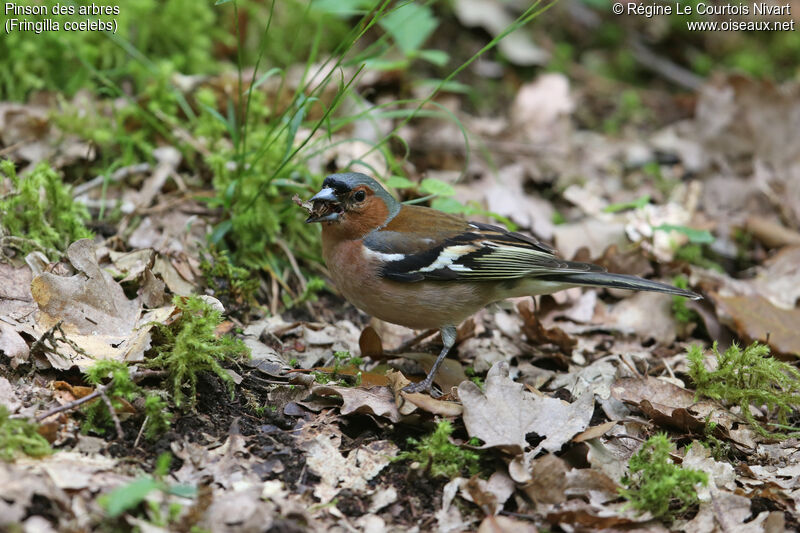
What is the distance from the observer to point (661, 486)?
3127 millimetres

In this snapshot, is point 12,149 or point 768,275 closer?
point 12,149

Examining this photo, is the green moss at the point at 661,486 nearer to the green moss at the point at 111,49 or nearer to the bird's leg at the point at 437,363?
the bird's leg at the point at 437,363

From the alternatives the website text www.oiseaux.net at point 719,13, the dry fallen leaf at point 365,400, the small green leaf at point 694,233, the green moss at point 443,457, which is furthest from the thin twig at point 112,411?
the website text www.oiseaux.net at point 719,13

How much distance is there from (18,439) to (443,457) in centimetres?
175

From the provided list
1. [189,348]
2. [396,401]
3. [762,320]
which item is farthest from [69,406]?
[762,320]

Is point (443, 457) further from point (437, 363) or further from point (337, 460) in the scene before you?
point (437, 363)

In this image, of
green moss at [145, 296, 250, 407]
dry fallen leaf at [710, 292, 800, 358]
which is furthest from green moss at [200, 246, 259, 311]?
dry fallen leaf at [710, 292, 800, 358]

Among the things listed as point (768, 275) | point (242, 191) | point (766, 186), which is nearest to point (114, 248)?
point (242, 191)

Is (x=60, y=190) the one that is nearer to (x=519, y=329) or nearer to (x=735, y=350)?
(x=519, y=329)

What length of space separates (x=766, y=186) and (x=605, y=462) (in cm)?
454

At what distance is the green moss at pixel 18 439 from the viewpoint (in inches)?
110

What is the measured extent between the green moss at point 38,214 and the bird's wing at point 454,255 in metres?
1.87

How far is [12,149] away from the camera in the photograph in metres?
5.29

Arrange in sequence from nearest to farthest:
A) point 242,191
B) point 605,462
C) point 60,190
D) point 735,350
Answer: point 605,462 → point 735,350 → point 60,190 → point 242,191
